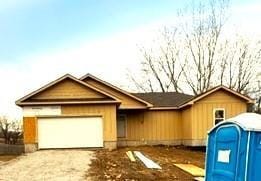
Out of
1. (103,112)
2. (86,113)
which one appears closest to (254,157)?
(103,112)

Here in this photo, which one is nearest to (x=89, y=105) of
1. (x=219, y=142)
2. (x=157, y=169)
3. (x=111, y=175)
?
(x=157, y=169)

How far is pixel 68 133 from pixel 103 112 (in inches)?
89.1

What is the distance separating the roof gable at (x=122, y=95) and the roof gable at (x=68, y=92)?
3.40 meters

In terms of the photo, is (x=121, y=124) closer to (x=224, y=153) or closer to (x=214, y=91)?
(x=214, y=91)

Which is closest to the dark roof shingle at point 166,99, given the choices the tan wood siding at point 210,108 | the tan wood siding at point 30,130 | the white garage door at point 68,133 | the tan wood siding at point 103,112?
the tan wood siding at point 210,108

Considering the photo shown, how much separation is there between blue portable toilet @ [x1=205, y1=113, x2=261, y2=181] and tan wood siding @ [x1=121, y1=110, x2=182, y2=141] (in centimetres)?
2374

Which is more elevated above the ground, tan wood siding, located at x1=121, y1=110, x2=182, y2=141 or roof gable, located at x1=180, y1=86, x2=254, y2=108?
roof gable, located at x1=180, y1=86, x2=254, y2=108

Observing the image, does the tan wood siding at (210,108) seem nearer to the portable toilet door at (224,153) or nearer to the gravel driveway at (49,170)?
the gravel driveway at (49,170)

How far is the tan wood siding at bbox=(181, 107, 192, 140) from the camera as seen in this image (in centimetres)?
3079

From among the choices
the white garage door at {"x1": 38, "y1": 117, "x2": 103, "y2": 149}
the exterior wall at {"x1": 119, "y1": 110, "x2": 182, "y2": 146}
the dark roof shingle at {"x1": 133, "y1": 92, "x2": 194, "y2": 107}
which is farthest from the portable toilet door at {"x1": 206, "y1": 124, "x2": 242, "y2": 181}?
the dark roof shingle at {"x1": 133, "y1": 92, "x2": 194, "y2": 107}

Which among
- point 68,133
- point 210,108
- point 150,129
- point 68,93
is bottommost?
point 150,129

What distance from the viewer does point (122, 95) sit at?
32.7m

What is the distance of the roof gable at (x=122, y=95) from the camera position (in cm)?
3219

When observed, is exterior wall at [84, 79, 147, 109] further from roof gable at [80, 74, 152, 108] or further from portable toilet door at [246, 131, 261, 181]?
portable toilet door at [246, 131, 261, 181]
